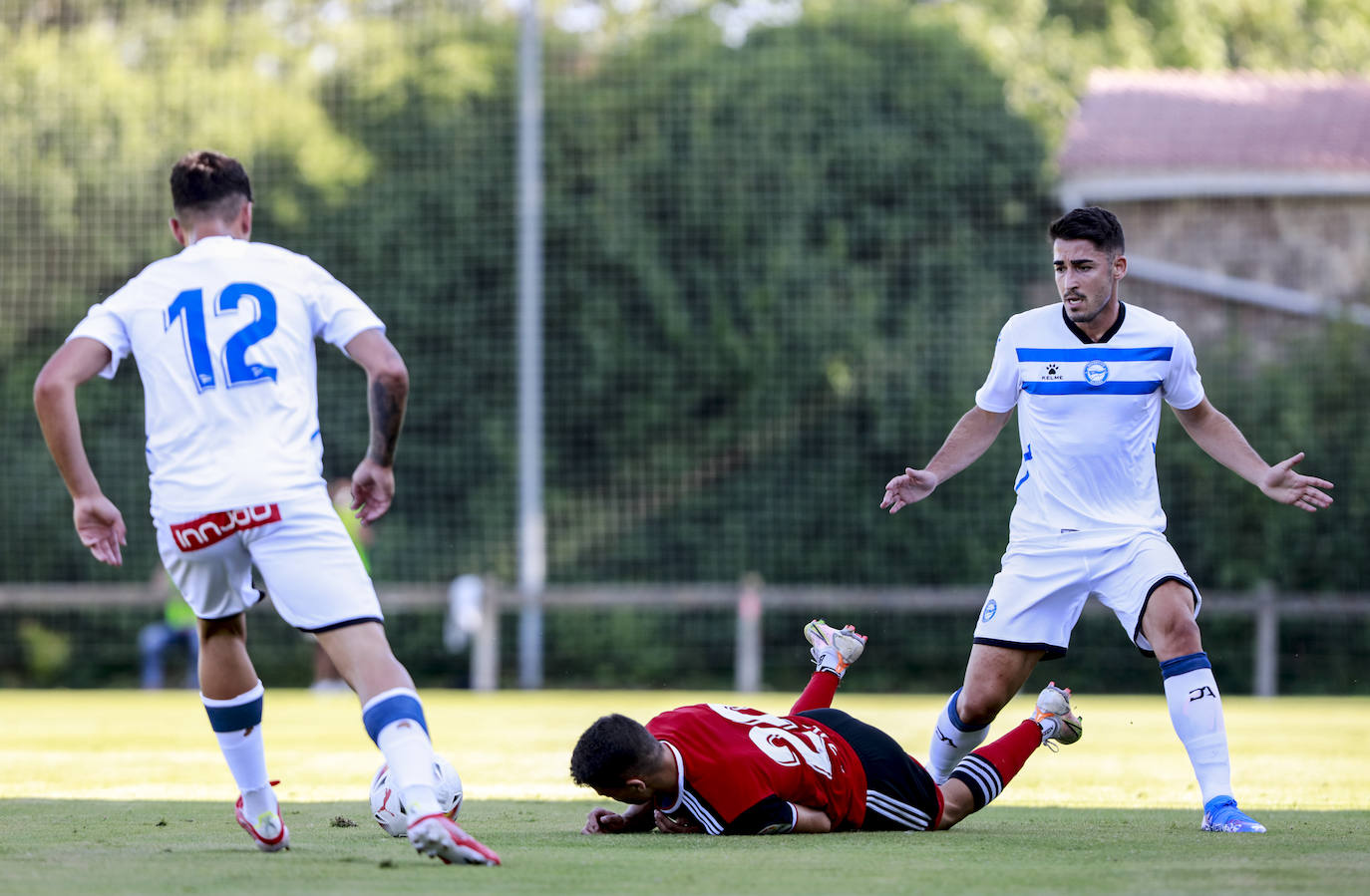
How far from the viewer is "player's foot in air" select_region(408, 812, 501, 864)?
4.66 m

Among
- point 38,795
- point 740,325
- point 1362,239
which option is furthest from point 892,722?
point 1362,239

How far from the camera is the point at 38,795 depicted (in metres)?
7.66

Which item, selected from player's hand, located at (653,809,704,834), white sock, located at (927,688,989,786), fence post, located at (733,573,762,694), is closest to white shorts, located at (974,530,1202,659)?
white sock, located at (927,688,989,786)

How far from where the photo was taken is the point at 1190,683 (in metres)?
6.32

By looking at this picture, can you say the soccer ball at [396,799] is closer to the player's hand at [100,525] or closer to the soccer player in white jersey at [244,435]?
the soccer player in white jersey at [244,435]

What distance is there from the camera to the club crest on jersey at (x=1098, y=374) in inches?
258

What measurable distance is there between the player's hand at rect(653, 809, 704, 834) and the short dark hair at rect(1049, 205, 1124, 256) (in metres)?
2.51

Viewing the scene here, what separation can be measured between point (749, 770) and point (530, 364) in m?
15.0

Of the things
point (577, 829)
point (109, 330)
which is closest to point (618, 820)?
point (577, 829)

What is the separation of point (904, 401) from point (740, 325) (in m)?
2.28

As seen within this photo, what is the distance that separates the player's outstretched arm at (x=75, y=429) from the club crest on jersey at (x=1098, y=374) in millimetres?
3479

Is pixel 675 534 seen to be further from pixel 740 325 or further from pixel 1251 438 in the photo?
pixel 1251 438

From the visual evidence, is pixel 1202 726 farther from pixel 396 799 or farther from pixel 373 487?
pixel 373 487

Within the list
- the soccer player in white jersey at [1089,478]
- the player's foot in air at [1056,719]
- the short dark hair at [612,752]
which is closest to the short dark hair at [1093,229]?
the soccer player in white jersey at [1089,478]
